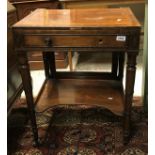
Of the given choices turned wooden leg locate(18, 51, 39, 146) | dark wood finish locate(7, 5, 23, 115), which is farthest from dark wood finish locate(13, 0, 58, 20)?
turned wooden leg locate(18, 51, 39, 146)

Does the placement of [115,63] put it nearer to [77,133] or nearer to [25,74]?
[77,133]

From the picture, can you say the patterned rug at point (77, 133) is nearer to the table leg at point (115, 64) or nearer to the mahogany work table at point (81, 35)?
the mahogany work table at point (81, 35)

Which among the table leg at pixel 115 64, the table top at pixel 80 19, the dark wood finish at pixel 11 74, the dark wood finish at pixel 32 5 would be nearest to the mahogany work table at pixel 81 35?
the table top at pixel 80 19

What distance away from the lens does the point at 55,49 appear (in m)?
1.02

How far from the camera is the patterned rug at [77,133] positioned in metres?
1.25

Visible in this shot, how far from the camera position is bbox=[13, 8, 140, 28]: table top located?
38.9 inches

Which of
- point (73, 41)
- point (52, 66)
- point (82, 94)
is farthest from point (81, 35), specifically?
point (52, 66)

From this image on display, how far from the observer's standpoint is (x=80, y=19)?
3.54 ft

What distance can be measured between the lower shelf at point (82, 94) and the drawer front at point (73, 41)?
0.39 m

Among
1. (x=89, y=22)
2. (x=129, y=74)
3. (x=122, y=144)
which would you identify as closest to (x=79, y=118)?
(x=122, y=144)

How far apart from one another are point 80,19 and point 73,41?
0.14m

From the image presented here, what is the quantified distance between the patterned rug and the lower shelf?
0.59 feet
